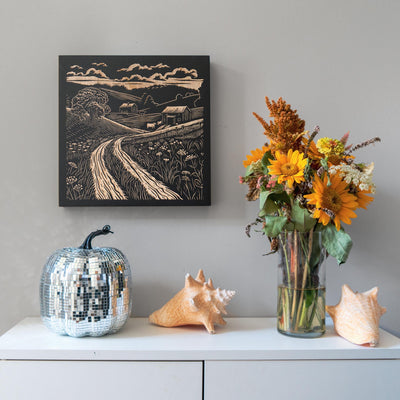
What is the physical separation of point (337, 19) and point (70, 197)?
0.93m

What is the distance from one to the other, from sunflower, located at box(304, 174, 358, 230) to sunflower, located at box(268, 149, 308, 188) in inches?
1.6

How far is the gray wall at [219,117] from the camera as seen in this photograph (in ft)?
Answer: 3.98

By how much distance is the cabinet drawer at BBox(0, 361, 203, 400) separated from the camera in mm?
917

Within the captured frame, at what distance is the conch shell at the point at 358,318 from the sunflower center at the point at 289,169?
1.10ft

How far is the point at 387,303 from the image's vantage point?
1.22m

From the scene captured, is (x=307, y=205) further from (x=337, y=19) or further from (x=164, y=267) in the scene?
(x=337, y=19)

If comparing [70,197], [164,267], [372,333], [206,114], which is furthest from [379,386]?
[70,197]

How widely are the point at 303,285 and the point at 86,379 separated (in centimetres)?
54

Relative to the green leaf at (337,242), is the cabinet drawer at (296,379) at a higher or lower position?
lower

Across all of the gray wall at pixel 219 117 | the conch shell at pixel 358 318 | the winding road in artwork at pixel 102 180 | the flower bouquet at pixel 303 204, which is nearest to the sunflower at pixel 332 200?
the flower bouquet at pixel 303 204

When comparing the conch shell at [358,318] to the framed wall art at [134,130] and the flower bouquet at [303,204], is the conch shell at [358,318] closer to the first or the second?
the flower bouquet at [303,204]

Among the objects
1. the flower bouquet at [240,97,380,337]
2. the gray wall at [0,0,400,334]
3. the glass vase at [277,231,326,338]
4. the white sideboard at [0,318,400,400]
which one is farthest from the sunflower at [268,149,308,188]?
the white sideboard at [0,318,400,400]

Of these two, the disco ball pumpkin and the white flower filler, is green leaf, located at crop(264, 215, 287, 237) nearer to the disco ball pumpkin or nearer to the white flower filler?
the white flower filler

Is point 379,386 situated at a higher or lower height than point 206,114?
lower
